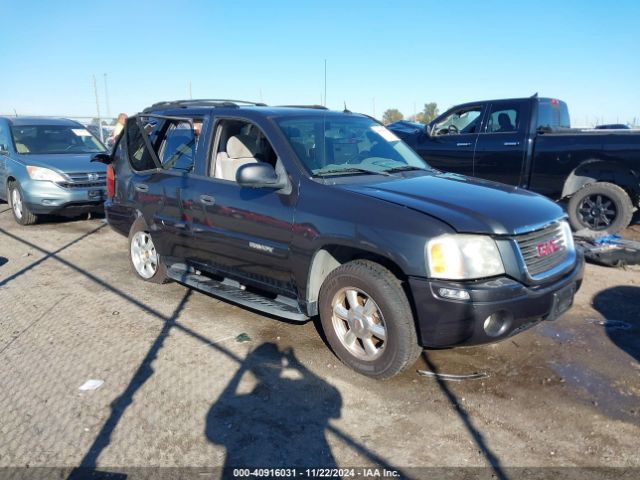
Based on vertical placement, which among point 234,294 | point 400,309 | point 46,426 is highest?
point 400,309

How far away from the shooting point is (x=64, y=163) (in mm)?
8922

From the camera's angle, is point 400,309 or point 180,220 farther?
point 180,220

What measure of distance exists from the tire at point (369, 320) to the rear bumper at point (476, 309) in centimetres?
13

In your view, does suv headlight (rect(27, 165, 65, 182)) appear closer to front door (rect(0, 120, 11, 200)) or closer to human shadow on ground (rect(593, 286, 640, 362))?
front door (rect(0, 120, 11, 200))

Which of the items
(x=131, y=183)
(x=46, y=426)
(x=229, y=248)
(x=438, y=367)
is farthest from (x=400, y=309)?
(x=131, y=183)

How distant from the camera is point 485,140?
8.42 metres

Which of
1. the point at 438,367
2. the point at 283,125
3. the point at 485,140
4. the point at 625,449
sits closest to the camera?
the point at 625,449

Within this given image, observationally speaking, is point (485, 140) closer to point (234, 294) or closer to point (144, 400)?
point (234, 294)

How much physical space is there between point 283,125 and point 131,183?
2.17 meters

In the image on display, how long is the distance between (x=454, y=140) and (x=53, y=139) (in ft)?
23.5

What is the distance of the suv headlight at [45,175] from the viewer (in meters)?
8.71

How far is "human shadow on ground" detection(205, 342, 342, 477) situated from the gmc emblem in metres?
1.64

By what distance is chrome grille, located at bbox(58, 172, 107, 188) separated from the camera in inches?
345

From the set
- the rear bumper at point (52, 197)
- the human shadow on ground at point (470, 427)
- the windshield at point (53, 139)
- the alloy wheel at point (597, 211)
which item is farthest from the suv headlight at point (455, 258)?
the windshield at point (53, 139)
